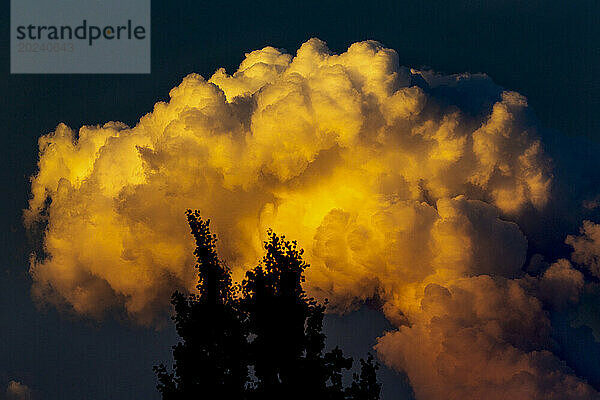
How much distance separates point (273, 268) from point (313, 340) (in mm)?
4322

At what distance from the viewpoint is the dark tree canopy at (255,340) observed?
50969 mm

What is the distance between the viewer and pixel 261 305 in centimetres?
5162

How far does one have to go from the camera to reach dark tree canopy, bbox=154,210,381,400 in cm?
5097

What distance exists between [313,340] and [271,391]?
3.61 metres

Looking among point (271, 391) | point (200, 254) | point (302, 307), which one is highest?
point (200, 254)

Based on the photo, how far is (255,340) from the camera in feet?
168

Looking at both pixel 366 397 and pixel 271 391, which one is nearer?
pixel 271 391

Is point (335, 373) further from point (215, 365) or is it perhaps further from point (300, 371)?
point (215, 365)

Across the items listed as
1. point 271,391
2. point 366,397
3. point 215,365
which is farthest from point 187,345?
point 366,397

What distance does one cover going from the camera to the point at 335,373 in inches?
2055

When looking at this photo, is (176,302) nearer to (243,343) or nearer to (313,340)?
(243,343)

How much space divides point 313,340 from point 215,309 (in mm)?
5393

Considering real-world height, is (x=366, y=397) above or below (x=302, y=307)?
below

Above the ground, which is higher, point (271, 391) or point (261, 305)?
point (261, 305)
